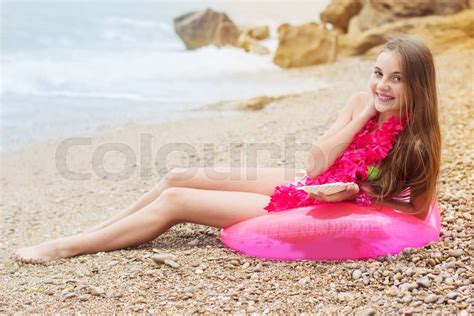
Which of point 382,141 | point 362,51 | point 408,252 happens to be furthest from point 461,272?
point 362,51

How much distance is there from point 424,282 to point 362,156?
781 mm

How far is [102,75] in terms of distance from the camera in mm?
14297

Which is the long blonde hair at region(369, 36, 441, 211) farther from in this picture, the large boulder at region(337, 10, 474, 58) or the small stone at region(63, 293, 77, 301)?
the large boulder at region(337, 10, 474, 58)

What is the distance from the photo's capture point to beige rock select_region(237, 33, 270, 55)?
59.7 ft

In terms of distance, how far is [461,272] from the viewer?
10.1 ft

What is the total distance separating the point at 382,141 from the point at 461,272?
2.63 ft

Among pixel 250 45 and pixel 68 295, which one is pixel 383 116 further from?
pixel 250 45

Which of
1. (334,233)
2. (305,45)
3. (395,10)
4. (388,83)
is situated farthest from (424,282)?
(395,10)

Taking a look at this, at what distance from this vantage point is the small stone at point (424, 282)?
295 centimetres

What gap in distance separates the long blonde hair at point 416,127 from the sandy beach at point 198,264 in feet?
1.36

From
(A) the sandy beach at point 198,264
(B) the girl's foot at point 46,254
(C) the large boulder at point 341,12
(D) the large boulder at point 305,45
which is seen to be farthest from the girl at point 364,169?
(C) the large boulder at point 341,12

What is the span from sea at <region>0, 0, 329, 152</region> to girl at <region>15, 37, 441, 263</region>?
4.80 meters

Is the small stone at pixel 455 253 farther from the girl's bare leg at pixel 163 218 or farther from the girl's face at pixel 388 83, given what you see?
the girl's bare leg at pixel 163 218

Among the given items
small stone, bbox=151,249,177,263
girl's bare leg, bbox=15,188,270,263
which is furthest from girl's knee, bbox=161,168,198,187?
small stone, bbox=151,249,177,263
